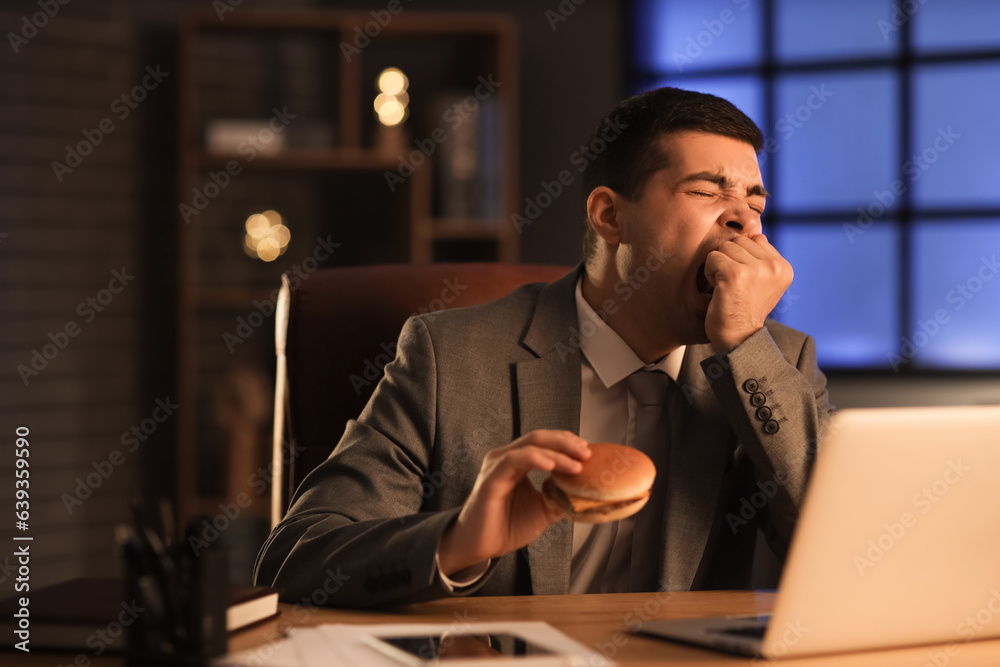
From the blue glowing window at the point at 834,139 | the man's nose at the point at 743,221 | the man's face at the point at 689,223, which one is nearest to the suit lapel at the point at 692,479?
the man's face at the point at 689,223

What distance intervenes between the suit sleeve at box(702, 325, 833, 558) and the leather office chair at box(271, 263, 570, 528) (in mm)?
552

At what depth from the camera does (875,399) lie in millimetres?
3459

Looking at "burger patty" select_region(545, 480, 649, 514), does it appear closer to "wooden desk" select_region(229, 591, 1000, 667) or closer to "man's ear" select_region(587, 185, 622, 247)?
"wooden desk" select_region(229, 591, 1000, 667)

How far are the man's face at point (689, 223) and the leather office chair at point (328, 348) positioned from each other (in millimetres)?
363

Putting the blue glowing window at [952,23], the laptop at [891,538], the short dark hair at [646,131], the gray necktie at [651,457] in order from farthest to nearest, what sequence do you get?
the blue glowing window at [952,23] < the short dark hair at [646,131] < the gray necktie at [651,457] < the laptop at [891,538]

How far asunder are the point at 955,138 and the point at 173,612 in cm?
338

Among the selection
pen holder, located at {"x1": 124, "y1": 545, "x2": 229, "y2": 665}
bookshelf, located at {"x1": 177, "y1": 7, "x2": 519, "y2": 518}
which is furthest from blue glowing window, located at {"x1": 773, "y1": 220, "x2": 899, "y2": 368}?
pen holder, located at {"x1": 124, "y1": 545, "x2": 229, "y2": 665}

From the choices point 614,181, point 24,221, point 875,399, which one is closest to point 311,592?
point 614,181

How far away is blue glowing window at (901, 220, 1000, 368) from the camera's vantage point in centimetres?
343

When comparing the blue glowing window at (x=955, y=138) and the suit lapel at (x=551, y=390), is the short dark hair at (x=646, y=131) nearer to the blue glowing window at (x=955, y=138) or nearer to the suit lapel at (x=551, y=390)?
the suit lapel at (x=551, y=390)

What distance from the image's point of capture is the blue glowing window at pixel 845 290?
11.5 feet

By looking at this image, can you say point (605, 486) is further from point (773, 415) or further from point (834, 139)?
point (834, 139)

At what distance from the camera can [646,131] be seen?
5.20ft

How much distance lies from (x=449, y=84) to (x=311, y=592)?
9.31 feet
